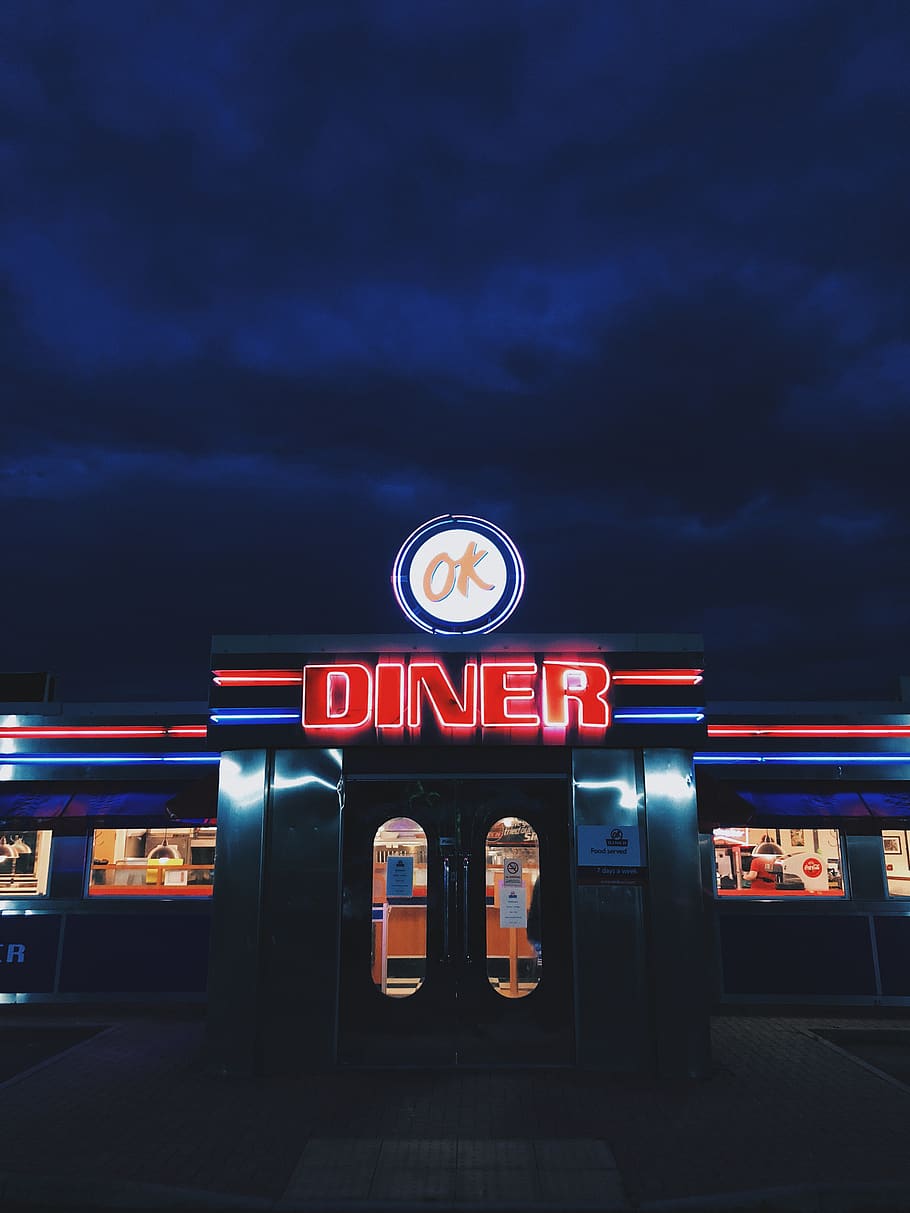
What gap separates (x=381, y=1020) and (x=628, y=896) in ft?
9.40

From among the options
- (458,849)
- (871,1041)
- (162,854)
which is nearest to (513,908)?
(458,849)

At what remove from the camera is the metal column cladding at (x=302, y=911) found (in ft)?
29.4

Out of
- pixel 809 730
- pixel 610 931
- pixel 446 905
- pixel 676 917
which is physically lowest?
pixel 610 931

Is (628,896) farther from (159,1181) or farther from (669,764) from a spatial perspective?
(159,1181)

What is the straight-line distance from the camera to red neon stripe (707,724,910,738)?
42.0ft

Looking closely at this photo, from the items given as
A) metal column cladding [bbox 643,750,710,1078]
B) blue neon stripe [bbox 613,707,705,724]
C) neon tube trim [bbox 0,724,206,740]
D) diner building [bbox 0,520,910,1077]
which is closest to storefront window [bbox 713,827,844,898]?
diner building [bbox 0,520,910,1077]

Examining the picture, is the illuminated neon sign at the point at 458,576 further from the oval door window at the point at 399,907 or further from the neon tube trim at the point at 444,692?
the oval door window at the point at 399,907

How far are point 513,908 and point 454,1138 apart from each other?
2.69 m

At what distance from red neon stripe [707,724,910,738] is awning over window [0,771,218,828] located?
7.74 meters

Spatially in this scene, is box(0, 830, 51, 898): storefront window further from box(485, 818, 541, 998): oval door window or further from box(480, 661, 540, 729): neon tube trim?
box(480, 661, 540, 729): neon tube trim

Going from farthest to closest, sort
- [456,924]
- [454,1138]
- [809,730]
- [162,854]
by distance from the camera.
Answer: [162,854] < [809,730] < [456,924] < [454,1138]

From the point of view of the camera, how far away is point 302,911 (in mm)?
9242

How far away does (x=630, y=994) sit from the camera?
898 centimetres

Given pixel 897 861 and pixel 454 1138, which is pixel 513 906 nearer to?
pixel 454 1138
